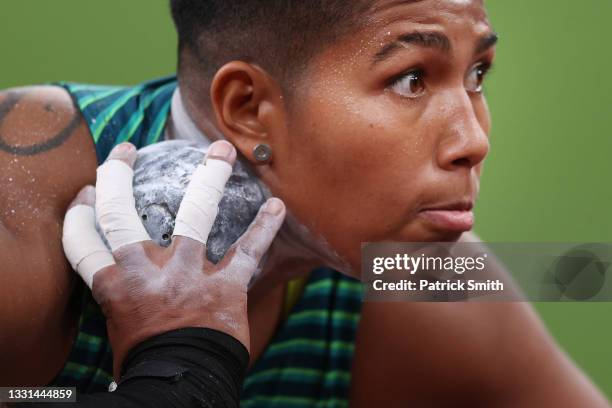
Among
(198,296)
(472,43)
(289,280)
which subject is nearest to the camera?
(198,296)

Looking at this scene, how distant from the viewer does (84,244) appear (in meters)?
0.99

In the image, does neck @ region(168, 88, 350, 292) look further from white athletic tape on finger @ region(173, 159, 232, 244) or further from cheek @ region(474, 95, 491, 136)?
cheek @ region(474, 95, 491, 136)

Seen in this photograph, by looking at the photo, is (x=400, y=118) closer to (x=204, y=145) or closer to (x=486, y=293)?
(x=204, y=145)

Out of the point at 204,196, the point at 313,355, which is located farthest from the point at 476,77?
the point at 313,355

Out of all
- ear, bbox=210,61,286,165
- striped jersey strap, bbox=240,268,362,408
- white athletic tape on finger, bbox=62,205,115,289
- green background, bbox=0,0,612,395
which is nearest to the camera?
white athletic tape on finger, bbox=62,205,115,289

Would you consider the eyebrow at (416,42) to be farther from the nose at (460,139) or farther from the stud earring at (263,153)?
the stud earring at (263,153)

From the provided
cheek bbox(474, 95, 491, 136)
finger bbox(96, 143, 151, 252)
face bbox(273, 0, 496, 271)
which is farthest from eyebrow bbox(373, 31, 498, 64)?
finger bbox(96, 143, 151, 252)

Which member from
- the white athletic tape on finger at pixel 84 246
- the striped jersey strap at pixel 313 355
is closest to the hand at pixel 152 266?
the white athletic tape on finger at pixel 84 246

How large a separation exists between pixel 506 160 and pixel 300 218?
3.99 ft

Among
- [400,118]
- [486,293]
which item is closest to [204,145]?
[400,118]

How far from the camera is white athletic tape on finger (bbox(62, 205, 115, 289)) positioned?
985 millimetres

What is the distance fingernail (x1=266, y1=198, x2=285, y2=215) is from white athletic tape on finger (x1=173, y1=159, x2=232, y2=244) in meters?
0.07

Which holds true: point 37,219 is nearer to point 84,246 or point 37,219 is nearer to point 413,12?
point 84,246

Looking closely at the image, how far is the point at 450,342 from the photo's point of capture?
139 centimetres
